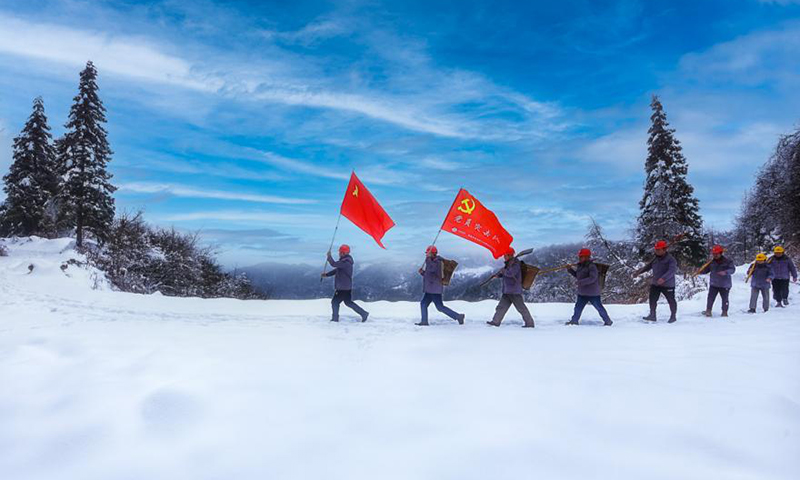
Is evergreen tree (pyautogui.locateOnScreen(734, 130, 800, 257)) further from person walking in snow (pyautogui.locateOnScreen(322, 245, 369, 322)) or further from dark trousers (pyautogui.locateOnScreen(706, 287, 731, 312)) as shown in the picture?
person walking in snow (pyautogui.locateOnScreen(322, 245, 369, 322))

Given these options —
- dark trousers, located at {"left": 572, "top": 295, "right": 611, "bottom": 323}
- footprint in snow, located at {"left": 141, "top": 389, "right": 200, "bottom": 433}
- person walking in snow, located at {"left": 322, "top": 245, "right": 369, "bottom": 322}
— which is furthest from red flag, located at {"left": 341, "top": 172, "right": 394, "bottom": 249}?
footprint in snow, located at {"left": 141, "top": 389, "right": 200, "bottom": 433}

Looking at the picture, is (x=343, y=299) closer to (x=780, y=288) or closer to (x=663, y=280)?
(x=663, y=280)

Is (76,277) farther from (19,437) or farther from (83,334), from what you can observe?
(19,437)

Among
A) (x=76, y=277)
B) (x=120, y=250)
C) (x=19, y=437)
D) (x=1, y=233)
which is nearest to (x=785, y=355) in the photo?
(x=19, y=437)

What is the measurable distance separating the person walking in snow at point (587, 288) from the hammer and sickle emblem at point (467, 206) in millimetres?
2645

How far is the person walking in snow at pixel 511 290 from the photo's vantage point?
10.4 metres

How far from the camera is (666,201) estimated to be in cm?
2744

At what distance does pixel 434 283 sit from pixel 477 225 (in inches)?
64.3

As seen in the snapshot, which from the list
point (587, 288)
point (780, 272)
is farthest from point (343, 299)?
point (780, 272)

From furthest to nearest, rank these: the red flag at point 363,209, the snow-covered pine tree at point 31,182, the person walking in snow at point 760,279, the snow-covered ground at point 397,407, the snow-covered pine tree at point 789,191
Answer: the snow-covered pine tree at point 31,182, the snow-covered pine tree at point 789,191, the person walking in snow at point 760,279, the red flag at point 363,209, the snow-covered ground at point 397,407

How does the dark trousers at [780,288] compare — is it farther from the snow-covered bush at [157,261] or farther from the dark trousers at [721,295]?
the snow-covered bush at [157,261]

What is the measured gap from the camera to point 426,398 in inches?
189

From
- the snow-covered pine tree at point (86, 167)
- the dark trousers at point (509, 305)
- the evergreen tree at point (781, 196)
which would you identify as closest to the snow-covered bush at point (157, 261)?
the snow-covered pine tree at point (86, 167)

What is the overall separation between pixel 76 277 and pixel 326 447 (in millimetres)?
20524
